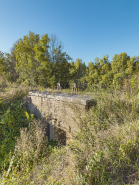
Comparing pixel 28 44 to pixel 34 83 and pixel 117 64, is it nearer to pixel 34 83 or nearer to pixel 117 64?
pixel 34 83

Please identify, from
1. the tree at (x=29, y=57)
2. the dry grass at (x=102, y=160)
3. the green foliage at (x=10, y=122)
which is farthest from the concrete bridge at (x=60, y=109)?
the tree at (x=29, y=57)

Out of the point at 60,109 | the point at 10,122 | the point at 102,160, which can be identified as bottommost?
the point at 10,122

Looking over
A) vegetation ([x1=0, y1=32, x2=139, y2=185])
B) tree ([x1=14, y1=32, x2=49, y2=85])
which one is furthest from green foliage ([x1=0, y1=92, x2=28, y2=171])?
tree ([x1=14, y1=32, x2=49, y2=85])

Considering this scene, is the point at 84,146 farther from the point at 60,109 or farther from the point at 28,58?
the point at 28,58

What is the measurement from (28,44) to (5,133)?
995 centimetres

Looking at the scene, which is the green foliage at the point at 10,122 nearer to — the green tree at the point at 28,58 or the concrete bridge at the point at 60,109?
the concrete bridge at the point at 60,109

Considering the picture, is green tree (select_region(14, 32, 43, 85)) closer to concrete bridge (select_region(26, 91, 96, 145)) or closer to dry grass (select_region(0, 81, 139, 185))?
concrete bridge (select_region(26, 91, 96, 145))

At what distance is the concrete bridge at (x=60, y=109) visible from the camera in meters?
4.35

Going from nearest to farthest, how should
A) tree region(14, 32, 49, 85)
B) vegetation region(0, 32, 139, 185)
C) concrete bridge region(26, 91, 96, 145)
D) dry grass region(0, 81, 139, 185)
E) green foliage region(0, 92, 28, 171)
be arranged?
dry grass region(0, 81, 139, 185)
vegetation region(0, 32, 139, 185)
concrete bridge region(26, 91, 96, 145)
green foliage region(0, 92, 28, 171)
tree region(14, 32, 49, 85)

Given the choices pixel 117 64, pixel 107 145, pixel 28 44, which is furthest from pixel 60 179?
pixel 117 64

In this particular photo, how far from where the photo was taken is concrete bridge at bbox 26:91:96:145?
14.3ft

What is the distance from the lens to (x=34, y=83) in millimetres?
11000

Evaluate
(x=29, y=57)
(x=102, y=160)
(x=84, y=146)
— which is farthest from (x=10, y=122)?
(x=29, y=57)

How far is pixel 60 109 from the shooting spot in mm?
5273
